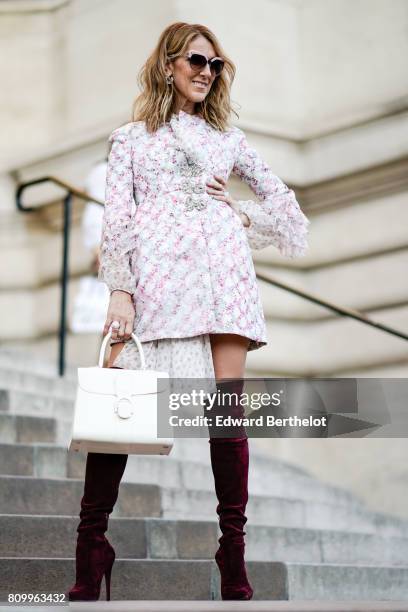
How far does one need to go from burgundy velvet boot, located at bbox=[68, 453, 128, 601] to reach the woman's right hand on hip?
1.24 ft

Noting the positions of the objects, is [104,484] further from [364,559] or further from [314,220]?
[314,220]

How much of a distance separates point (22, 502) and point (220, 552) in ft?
5.27

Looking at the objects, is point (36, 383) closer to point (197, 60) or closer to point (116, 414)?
point (197, 60)

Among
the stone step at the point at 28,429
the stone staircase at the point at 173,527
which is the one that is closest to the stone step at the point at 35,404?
the stone staircase at the point at 173,527

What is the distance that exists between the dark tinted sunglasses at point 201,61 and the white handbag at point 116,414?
3.52 feet

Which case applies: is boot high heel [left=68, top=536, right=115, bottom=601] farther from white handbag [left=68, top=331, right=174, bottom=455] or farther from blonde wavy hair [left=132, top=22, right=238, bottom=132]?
blonde wavy hair [left=132, top=22, right=238, bottom=132]

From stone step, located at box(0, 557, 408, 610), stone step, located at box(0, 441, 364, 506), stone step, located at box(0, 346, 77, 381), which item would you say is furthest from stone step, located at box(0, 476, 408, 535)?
stone step, located at box(0, 346, 77, 381)

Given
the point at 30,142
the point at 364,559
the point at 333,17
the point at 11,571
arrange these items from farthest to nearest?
the point at 30,142 → the point at 333,17 → the point at 364,559 → the point at 11,571

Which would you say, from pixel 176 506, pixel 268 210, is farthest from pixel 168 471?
pixel 268 210

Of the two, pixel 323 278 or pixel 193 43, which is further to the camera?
pixel 323 278

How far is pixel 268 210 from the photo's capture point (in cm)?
434

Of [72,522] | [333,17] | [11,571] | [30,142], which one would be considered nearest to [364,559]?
[72,522]

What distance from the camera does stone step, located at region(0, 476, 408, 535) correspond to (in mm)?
5301

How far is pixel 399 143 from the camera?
28.1ft
